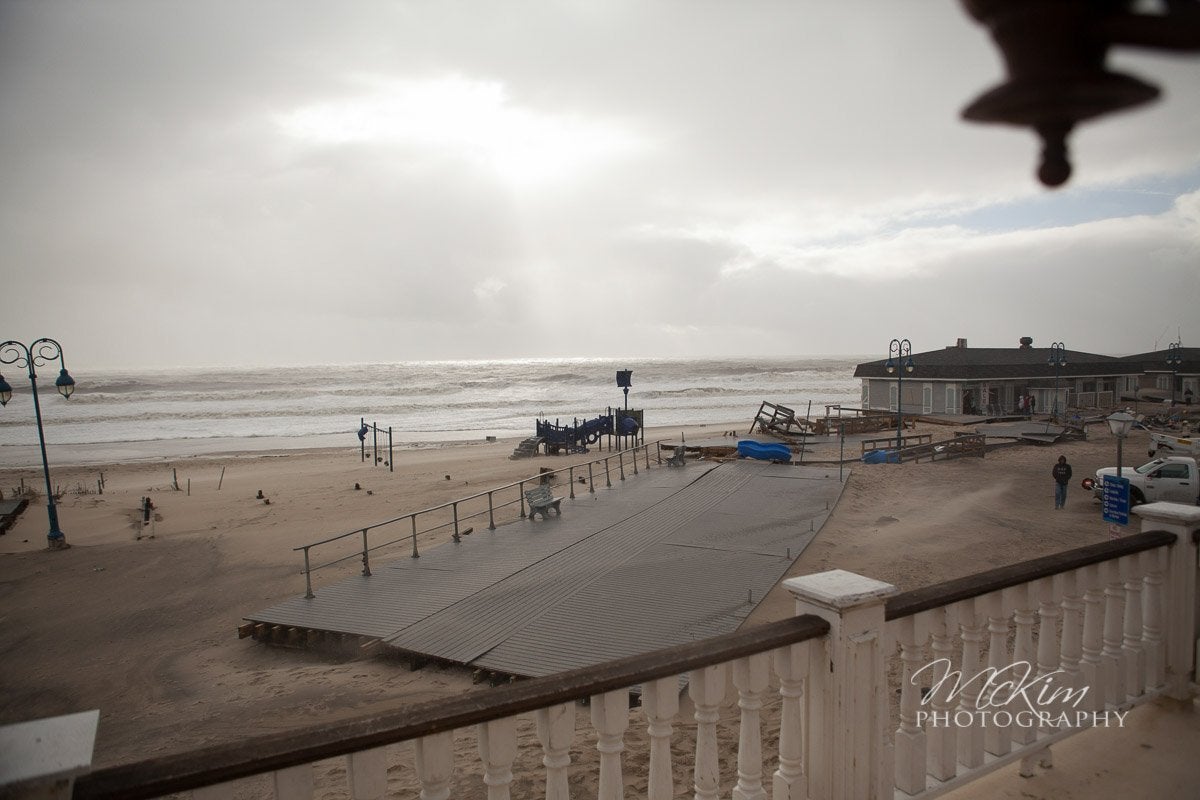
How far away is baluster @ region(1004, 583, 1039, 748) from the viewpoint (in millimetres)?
3443

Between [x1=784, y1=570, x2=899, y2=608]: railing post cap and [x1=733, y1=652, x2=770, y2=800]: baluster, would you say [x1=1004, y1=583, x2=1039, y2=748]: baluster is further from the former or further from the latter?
[x1=733, y1=652, x2=770, y2=800]: baluster

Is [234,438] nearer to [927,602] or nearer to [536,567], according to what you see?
[536,567]

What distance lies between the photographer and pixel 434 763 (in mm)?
2193

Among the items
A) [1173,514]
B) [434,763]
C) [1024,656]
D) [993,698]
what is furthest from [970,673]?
[434,763]

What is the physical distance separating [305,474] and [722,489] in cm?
2028

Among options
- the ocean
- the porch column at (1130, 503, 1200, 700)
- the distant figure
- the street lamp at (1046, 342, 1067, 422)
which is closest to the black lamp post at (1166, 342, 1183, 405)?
the street lamp at (1046, 342, 1067, 422)

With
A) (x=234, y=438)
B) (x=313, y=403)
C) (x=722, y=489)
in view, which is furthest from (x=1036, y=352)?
(x=313, y=403)

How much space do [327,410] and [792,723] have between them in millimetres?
67495

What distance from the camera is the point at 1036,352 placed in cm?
4419

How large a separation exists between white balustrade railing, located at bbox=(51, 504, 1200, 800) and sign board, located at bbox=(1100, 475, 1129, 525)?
30.0ft

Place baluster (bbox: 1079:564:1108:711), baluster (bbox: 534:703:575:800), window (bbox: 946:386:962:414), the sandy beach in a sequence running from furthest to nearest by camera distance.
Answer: window (bbox: 946:386:962:414), the sandy beach, baluster (bbox: 1079:564:1108:711), baluster (bbox: 534:703:575:800)

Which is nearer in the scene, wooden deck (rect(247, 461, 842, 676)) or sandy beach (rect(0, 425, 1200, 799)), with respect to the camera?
sandy beach (rect(0, 425, 1200, 799))

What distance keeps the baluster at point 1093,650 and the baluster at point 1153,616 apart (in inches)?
19.3

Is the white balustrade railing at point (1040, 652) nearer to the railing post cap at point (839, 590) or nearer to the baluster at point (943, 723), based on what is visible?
the baluster at point (943, 723)
